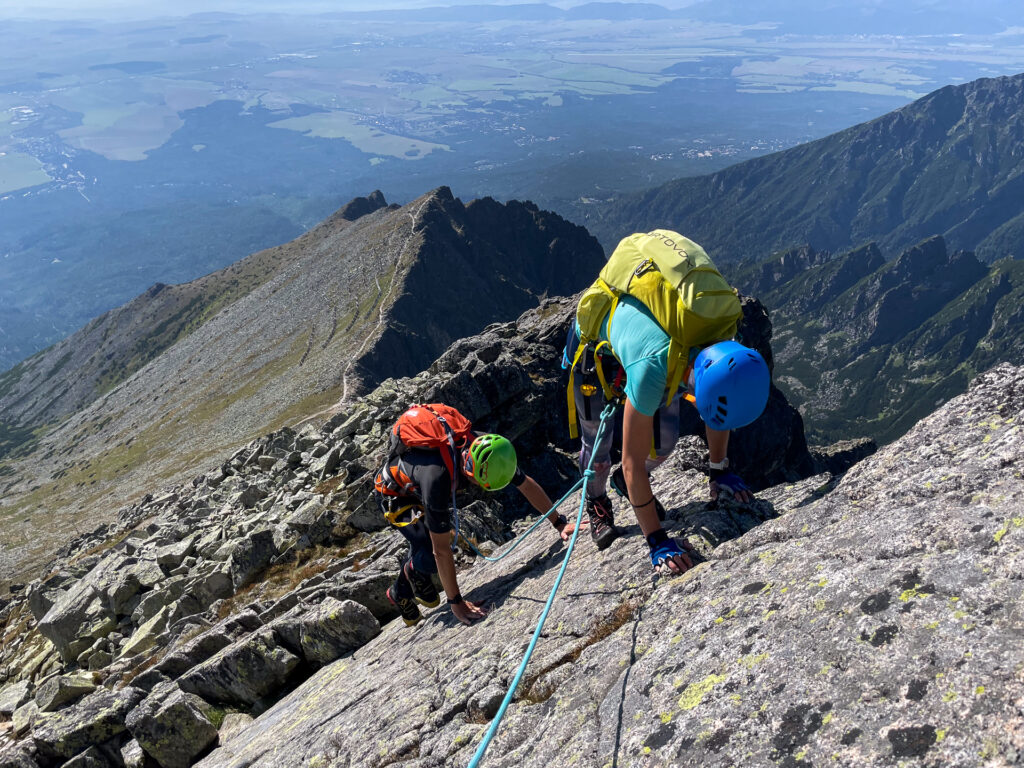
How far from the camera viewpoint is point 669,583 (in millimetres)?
8203

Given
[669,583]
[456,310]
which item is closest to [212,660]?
[669,583]

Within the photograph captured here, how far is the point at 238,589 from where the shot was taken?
23.5 m

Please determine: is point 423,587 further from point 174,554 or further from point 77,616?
point 77,616

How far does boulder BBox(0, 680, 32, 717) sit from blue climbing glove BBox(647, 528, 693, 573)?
24.0 meters

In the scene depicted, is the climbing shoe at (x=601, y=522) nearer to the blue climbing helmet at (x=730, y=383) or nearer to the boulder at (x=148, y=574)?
the blue climbing helmet at (x=730, y=383)

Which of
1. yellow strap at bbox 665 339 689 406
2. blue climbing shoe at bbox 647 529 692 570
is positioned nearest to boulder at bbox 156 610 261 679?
blue climbing shoe at bbox 647 529 692 570

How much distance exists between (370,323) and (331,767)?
494 feet

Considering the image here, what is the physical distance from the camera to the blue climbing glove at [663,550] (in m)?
8.53

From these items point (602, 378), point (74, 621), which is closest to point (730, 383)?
point (602, 378)

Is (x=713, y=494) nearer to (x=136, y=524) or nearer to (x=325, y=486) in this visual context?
(x=325, y=486)

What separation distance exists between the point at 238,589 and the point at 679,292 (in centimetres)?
2228

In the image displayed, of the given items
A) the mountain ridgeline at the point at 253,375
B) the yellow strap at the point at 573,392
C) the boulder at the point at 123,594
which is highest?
the yellow strap at the point at 573,392

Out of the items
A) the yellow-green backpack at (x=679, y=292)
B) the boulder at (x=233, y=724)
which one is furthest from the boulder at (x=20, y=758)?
the yellow-green backpack at (x=679, y=292)

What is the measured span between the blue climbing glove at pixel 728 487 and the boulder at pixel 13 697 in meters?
24.8
